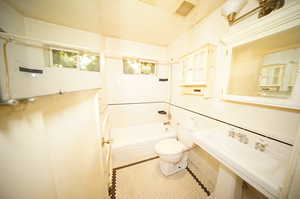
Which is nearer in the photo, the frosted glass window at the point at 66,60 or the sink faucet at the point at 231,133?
the sink faucet at the point at 231,133

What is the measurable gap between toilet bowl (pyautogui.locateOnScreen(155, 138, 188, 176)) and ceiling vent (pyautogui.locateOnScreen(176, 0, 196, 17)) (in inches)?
79.4

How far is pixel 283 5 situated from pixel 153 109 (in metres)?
2.25

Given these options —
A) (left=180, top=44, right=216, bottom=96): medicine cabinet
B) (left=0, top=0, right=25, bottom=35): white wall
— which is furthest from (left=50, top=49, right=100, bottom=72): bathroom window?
(left=180, top=44, right=216, bottom=96): medicine cabinet

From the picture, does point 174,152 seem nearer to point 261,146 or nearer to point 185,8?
point 261,146

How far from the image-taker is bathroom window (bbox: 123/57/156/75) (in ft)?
7.14

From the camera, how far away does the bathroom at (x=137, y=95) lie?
1.07 ft

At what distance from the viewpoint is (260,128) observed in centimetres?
89

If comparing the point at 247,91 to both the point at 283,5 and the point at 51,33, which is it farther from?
the point at 51,33

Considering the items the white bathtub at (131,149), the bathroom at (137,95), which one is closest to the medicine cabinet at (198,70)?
the bathroom at (137,95)

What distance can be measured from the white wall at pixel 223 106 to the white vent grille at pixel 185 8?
0.97ft

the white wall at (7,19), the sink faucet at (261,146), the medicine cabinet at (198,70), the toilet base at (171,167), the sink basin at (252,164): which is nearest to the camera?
the white wall at (7,19)

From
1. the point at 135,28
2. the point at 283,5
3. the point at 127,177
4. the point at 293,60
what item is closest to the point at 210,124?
the point at 293,60

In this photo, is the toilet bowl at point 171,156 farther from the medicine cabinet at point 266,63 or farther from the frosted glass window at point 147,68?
the frosted glass window at point 147,68

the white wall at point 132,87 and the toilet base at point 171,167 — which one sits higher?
the white wall at point 132,87
